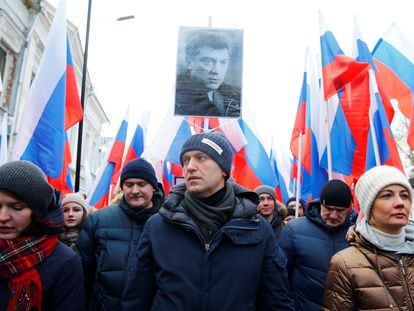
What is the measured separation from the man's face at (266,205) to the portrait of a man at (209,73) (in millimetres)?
1503

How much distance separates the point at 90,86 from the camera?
24.8 metres

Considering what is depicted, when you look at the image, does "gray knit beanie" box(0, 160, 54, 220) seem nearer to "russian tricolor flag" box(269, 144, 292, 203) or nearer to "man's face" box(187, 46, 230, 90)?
"man's face" box(187, 46, 230, 90)

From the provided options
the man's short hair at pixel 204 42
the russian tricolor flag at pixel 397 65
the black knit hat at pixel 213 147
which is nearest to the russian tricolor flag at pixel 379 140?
the russian tricolor flag at pixel 397 65

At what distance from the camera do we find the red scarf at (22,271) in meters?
2.04

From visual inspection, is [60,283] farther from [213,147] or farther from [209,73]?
[209,73]

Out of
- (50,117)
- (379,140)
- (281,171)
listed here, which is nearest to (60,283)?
(50,117)

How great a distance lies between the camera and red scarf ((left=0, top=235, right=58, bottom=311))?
204 centimetres

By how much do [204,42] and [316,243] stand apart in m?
3.84

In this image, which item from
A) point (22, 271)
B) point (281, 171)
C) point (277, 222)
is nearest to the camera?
point (22, 271)

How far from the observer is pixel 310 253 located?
3520mm

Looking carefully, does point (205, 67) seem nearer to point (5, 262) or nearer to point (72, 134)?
point (5, 262)

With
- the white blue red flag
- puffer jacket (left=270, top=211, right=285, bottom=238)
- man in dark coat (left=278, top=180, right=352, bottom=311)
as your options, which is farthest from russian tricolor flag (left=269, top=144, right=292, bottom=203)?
man in dark coat (left=278, top=180, right=352, bottom=311)

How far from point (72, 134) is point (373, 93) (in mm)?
21557

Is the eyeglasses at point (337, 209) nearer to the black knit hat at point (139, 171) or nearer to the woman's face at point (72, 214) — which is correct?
the black knit hat at point (139, 171)
